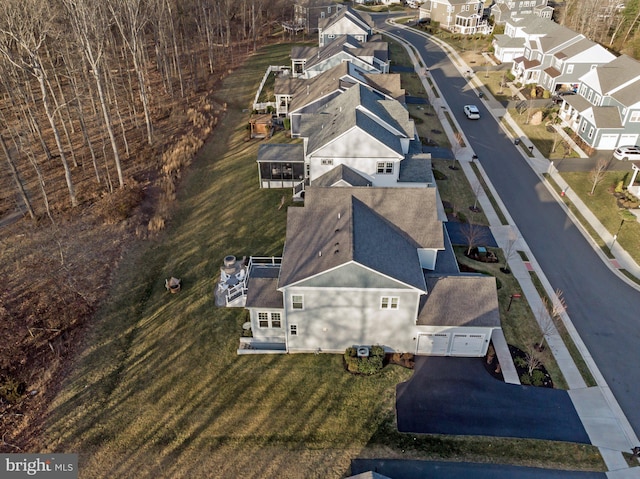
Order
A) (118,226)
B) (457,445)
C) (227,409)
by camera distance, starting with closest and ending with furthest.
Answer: (457,445) < (227,409) < (118,226)

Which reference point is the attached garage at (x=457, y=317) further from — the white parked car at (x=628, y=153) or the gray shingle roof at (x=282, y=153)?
the white parked car at (x=628, y=153)

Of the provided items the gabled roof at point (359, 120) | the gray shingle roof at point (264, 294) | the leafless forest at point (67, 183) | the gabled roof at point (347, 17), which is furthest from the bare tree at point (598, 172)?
the gabled roof at point (347, 17)

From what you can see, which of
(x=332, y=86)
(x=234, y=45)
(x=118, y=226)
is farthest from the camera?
(x=234, y=45)

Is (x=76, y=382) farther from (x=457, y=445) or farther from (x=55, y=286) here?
(x=457, y=445)

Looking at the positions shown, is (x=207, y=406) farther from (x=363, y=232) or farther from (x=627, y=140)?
(x=627, y=140)

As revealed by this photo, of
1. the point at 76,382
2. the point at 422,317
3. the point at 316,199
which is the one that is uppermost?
the point at 316,199

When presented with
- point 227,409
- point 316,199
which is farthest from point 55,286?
point 316,199

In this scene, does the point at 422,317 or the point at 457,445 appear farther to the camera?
the point at 422,317
